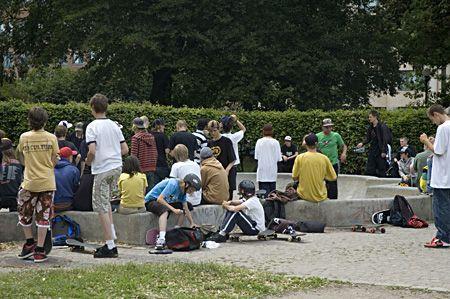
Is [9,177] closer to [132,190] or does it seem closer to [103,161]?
[132,190]

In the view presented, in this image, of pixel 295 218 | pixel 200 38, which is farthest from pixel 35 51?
pixel 295 218

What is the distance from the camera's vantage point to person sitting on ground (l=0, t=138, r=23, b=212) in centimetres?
1332

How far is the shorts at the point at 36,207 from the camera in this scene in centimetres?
1109

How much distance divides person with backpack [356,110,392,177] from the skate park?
0.54m

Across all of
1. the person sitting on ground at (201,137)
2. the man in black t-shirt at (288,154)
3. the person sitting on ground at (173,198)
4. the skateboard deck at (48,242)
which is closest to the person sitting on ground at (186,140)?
the person sitting on ground at (201,137)

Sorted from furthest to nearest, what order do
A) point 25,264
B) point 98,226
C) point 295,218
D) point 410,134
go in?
1. point 410,134
2. point 295,218
3. point 98,226
4. point 25,264

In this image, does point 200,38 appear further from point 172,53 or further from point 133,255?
point 133,255

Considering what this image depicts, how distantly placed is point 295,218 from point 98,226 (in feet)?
12.5

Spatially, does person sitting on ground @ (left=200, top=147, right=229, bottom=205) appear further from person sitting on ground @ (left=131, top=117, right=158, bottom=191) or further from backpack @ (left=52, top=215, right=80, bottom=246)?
backpack @ (left=52, top=215, right=80, bottom=246)

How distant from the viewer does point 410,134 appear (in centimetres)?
2770

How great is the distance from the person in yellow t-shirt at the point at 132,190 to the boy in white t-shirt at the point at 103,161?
1.45 meters

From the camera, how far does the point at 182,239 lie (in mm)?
12508

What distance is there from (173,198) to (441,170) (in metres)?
3.83

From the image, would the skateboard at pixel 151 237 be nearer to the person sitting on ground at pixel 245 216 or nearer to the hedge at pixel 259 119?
the person sitting on ground at pixel 245 216
